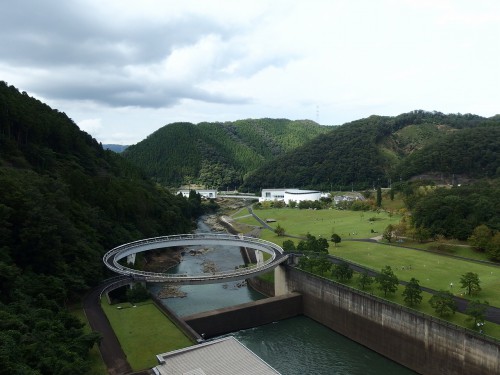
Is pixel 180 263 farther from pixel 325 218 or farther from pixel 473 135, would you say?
pixel 473 135

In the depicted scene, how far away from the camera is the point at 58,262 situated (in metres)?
33.5

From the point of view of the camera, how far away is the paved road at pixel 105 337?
2352cm

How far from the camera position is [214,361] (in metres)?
21.5

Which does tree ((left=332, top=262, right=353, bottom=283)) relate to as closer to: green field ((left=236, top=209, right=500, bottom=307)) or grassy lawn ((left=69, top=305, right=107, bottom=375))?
green field ((left=236, top=209, right=500, bottom=307))

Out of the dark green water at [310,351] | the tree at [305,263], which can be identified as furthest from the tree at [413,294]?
the tree at [305,263]

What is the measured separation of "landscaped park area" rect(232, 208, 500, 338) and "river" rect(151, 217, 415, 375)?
5368mm

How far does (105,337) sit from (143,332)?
283 cm

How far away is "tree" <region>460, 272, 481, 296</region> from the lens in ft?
106

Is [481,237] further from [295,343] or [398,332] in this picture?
[295,343]

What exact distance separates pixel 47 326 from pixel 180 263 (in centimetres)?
3740

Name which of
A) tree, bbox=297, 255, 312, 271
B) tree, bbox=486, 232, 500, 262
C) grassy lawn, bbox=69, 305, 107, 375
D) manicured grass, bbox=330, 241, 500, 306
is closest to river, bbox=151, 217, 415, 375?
tree, bbox=297, 255, 312, 271

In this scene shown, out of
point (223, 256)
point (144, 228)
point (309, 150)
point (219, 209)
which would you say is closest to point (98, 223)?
point (144, 228)

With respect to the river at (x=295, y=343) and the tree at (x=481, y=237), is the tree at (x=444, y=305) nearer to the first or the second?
the river at (x=295, y=343)

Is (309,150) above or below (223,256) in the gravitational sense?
above
